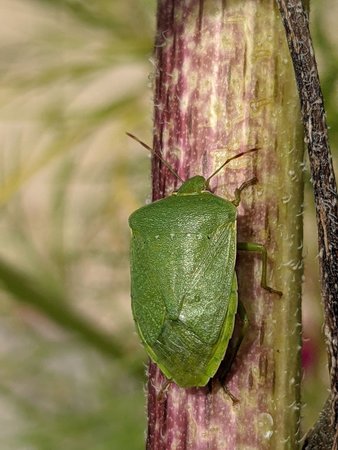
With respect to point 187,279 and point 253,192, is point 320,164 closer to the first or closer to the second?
point 253,192

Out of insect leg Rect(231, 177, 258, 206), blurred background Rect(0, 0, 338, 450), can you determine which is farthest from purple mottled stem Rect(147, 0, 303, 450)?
blurred background Rect(0, 0, 338, 450)

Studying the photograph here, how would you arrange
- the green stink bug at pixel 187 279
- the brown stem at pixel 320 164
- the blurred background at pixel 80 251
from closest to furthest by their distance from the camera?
the brown stem at pixel 320 164, the green stink bug at pixel 187 279, the blurred background at pixel 80 251

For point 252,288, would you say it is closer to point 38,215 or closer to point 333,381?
point 333,381

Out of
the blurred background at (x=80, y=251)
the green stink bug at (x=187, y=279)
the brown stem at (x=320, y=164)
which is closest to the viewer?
the brown stem at (x=320, y=164)

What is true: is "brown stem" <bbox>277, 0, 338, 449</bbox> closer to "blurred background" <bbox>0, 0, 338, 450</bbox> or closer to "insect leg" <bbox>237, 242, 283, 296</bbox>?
"insect leg" <bbox>237, 242, 283, 296</bbox>

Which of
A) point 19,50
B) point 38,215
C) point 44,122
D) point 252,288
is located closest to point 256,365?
point 252,288

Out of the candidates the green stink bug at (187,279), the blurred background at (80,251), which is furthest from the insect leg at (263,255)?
the blurred background at (80,251)

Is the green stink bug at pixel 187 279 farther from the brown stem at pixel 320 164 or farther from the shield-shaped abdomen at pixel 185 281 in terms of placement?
the brown stem at pixel 320 164
